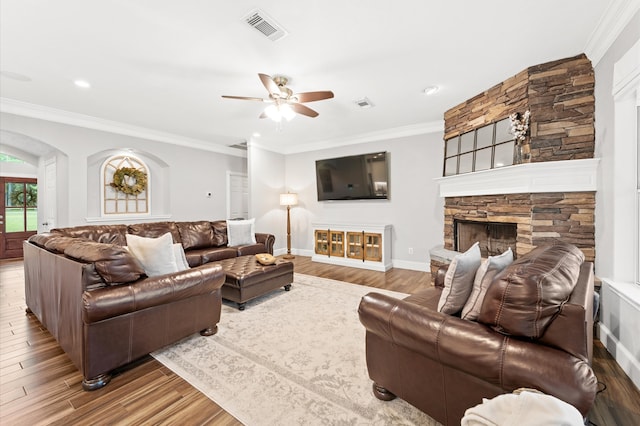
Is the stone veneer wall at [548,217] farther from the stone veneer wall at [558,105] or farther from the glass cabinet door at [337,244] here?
the glass cabinet door at [337,244]

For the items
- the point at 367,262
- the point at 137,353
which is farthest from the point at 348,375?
the point at 367,262

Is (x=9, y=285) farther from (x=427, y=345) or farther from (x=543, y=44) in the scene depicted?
(x=543, y=44)

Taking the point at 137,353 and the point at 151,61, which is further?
the point at 151,61

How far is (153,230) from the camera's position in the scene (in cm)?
414

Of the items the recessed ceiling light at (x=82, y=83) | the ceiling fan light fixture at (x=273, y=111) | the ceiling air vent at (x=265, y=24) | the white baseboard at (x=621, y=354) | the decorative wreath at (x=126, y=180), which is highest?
the recessed ceiling light at (x=82, y=83)

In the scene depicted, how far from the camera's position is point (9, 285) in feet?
13.4

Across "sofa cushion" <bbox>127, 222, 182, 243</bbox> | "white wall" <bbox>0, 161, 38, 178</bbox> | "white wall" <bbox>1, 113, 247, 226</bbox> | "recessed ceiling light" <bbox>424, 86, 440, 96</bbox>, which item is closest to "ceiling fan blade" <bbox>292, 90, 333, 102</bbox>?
"recessed ceiling light" <bbox>424, 86, 440, 96</bbox>

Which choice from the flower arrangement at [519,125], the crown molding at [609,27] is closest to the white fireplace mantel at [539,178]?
the flower arrangement at [519,125]

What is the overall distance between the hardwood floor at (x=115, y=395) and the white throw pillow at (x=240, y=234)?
2.57 metres

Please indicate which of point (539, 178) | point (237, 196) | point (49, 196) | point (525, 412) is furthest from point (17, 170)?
point (539, 178)

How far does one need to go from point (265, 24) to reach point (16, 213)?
8329 millimetres

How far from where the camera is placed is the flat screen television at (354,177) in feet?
17.0

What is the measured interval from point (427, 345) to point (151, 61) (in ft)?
11.0

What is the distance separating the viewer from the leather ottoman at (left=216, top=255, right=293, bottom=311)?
9.93 feet
